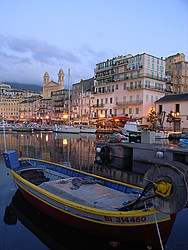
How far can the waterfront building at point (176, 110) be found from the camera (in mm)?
46531

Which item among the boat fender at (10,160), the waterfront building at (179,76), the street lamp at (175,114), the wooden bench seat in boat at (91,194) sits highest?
the waterfront building at (179,76)

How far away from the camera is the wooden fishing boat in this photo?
5.82 metres

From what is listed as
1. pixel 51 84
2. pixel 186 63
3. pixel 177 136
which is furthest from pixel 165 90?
pixel 51 84

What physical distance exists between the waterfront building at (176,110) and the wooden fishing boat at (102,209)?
39.9 metres

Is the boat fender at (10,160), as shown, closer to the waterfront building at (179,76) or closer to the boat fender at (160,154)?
the boat fender at (160,154)

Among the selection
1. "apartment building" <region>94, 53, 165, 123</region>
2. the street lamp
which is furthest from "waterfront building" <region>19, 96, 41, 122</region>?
the street lamp

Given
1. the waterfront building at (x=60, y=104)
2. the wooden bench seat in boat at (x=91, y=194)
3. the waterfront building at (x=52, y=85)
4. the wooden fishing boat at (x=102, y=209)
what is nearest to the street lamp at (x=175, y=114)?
the wooden fishing boat at (x=102, y=209)

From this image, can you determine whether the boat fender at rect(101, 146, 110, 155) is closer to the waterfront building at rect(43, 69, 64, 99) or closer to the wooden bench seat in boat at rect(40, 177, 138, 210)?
the wooden bench seat in boat at rect(40, 177, 138, 210)

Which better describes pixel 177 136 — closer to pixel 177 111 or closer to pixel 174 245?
pixel 177 111

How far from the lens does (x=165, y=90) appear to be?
197 feet

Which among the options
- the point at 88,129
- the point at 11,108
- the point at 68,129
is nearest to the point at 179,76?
the point at 88,129

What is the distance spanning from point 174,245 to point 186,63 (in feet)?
254

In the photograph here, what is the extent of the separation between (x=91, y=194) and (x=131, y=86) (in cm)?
5183

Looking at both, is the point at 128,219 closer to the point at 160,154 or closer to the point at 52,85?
the point at 160,154
